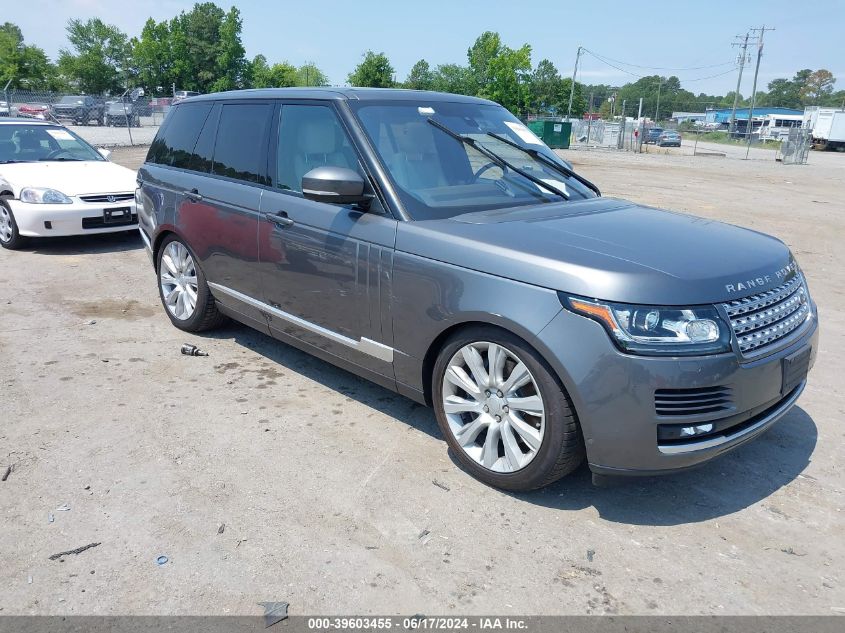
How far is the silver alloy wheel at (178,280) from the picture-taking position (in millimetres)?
5543

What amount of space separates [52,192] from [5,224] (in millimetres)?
1000

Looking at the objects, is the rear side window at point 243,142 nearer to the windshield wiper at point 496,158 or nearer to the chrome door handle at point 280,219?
the chrome door handle at point 280,219

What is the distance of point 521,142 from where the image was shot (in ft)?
15.3

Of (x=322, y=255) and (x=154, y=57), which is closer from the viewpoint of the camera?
(x=322, y=255)

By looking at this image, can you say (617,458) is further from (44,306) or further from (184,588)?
(44,306)

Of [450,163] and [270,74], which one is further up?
[270,74]

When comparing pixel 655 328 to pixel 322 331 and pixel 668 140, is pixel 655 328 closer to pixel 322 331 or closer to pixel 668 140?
pixel 322 331

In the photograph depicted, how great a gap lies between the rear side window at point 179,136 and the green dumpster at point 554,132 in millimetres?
35170

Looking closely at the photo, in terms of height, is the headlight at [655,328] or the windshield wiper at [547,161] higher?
the windshield wiper at [547,161]

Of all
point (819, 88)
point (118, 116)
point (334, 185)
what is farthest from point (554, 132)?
point (819, 88)

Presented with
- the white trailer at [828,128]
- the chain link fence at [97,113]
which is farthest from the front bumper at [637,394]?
the white trailer at [828,128]

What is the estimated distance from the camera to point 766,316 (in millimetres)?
3203

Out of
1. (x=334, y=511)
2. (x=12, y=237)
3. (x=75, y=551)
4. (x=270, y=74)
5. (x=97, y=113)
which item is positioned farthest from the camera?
(x=270, y=74)

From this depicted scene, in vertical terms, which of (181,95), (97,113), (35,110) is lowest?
(97,113)
